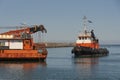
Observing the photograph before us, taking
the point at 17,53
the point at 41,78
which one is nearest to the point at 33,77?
the point at 41,78

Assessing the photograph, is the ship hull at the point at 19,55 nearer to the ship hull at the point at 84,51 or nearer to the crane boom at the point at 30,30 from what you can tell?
the crane boom at the point at 30,30

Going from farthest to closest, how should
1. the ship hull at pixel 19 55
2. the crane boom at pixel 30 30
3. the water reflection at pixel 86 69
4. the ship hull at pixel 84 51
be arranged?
the ship hull at pixel 84 51, the crane boom at pixel 30 30, the ship hull at pixel 19 55, the water reflection at pixel 86 69

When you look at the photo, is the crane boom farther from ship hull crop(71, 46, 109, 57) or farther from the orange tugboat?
ship hull crop(71, 46, 109, 57)

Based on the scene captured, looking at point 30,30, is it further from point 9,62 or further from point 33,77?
point 33,77

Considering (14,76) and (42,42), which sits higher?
(42,42)

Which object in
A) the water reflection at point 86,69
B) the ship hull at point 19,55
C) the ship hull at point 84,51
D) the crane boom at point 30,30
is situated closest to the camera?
the water reflection at point 86,69

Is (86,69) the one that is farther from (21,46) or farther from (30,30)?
(30,30)

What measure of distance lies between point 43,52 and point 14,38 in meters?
4.57

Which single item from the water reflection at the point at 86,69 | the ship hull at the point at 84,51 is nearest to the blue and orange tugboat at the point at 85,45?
the ship hull at the point at 84,51

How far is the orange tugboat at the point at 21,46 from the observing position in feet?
179

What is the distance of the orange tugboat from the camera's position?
54531mm

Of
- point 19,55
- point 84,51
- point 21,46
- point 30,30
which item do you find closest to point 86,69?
point 19,55

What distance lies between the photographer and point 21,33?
5806 centimetres

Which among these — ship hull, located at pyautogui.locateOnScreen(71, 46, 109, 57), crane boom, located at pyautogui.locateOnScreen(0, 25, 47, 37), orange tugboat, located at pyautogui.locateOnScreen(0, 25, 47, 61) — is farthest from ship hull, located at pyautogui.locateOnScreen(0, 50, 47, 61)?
ship hull, located at pyautogui.locateOnScreen(71, 46, 109, 57)
